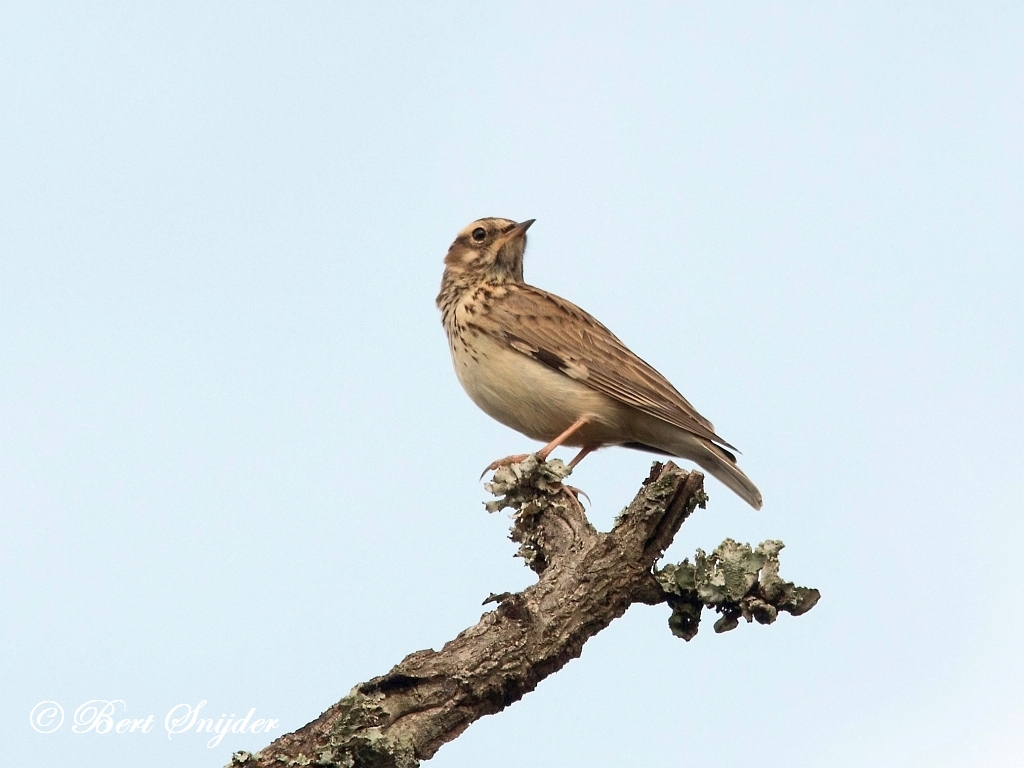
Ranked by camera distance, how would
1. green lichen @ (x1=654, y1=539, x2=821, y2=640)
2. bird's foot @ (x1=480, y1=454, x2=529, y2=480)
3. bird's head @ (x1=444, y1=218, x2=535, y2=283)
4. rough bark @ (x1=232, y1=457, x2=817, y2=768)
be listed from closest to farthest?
rough bark @ (x1=232, y1=457, x2=817, y2=768), green lichen @ (x1=654, y1=539, x2=821, y2=640), bird's foot @ (x1=480, y1=454, x2=529, y2=480), bird's head @ (x1=444, y1=218, x2=535, y2=283)

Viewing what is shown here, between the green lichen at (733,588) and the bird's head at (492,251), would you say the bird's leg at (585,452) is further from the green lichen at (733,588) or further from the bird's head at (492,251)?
the green lichen at (733,588)

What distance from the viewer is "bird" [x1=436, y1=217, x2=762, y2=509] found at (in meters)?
10.2

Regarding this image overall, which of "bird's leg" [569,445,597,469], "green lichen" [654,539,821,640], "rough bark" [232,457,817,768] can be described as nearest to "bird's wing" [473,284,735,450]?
"bird's leg" [569,445,597,469]

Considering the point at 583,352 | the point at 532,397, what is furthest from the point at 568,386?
the point at 583,352

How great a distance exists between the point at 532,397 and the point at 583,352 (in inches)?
28.3

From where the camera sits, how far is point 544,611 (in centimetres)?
654

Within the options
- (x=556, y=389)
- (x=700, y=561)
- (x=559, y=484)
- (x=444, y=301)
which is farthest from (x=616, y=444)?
(x=700, y=561)

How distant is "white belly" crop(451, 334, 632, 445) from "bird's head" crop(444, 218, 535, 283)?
1.64 meters

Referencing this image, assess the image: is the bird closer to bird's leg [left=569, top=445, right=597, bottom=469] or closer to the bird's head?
bird's leg [left=569, top=445, right=597, bottom=469]

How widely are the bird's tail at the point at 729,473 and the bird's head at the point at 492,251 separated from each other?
2822 millimetres

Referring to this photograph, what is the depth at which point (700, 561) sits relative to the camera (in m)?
6.96

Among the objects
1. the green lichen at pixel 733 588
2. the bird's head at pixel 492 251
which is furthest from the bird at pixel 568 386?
the green lichen at pixel 733 588

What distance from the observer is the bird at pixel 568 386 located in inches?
400

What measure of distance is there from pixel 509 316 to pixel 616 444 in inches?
55.0
